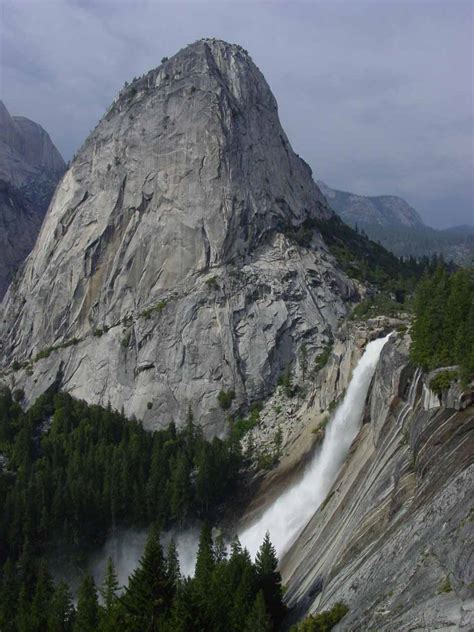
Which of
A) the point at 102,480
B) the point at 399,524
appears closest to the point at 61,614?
the point at 102,480

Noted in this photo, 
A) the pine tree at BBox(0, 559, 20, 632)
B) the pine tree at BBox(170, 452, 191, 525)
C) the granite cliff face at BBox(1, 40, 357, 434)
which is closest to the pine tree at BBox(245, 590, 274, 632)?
the pine tree at BBox(0, 559, 20, 632)

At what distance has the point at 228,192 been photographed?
96.4m

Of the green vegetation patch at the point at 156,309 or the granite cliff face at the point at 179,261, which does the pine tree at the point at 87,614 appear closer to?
the granite cliff face at the point at 179,261

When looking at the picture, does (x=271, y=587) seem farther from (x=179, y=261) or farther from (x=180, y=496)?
(x=179, y=261)

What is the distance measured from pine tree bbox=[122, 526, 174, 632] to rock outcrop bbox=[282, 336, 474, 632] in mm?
8531

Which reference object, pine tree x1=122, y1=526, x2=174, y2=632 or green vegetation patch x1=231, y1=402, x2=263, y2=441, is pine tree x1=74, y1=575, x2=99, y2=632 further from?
green vegetation patch x1=231, y1=402, x2=263, y2=441

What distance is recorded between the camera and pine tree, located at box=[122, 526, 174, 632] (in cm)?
3192

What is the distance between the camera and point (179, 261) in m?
95.5

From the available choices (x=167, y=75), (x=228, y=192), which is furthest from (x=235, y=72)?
(x=228, y=192)

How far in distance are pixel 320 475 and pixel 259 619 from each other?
2603 cm

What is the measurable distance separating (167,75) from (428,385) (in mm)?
91630

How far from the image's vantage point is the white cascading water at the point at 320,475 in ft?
175

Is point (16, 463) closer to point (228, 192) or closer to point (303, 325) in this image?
point (303, 325)

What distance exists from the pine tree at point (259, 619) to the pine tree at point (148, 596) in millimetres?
4665
